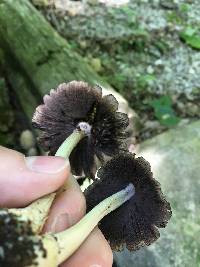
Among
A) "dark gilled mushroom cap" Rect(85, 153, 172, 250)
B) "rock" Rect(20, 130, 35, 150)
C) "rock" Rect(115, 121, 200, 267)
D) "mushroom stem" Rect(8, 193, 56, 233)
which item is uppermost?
"mushroom stem" Rect(8, 193, 56, 233)

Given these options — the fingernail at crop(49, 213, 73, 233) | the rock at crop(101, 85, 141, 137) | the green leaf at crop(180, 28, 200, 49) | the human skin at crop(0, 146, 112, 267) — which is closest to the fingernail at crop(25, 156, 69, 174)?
the human skin at crop(0, 146, 112, 267)

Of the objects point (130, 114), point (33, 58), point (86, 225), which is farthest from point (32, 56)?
point (86, 225)

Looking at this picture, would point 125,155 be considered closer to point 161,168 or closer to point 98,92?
point 98,92

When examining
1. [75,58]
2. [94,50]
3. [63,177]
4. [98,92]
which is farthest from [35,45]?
[63,177]

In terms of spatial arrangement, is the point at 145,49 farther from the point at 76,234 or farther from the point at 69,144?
the point at 76,234

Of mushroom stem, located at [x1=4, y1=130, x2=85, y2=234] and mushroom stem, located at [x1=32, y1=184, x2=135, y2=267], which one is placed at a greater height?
mushroom stem, located at [x1=4, y1=130, x2=85, y2=234]

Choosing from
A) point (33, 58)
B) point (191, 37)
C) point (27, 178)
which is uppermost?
point (27, 178)

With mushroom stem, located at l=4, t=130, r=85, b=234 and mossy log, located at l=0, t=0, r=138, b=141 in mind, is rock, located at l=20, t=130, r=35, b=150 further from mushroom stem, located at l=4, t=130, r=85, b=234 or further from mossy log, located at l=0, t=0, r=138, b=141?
mushroom stem, located at l=4, t=130, r=85, b=234
